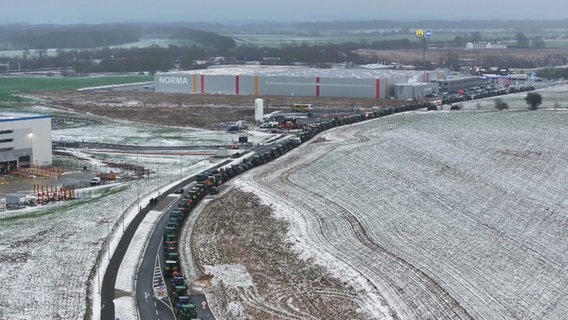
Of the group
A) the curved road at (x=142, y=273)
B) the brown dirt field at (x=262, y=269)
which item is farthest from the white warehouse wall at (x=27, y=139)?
the brown dirt field at (x=262, y=269)

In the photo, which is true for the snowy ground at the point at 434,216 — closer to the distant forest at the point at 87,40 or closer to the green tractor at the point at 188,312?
the green tractor at the point at 188,312

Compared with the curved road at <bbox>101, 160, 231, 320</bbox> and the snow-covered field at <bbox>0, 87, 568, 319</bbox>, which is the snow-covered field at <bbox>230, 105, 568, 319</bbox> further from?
the curved road at <bbox>101, 160, 231, 320</bbox>

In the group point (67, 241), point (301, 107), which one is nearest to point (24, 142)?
point (67, 241)

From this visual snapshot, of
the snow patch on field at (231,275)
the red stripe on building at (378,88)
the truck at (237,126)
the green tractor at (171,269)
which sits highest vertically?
the red stripe on building at (378,88)

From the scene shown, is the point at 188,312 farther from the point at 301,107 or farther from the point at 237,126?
the point at 301,107

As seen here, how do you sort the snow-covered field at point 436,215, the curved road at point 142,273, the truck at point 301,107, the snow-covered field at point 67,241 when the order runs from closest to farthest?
the curved road at point 142,273, the snow-covered field at point 67,241, the snow-covered field at point 436,215, the truck at point 301,107

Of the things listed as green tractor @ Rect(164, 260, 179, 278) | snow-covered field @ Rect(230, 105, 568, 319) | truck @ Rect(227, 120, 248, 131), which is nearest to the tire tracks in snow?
snow-covered field @ Rect(230, 105, 568, 319)

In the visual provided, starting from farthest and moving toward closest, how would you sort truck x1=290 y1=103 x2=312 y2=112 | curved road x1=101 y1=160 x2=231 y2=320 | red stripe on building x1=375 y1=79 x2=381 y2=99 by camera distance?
red stripe on building x1=375 y1=79 x2=381 y2=99
truck x1=290 y1=103 x2=312 y2=112
curved road x1=101 y1=160 x2=231 y2=320
